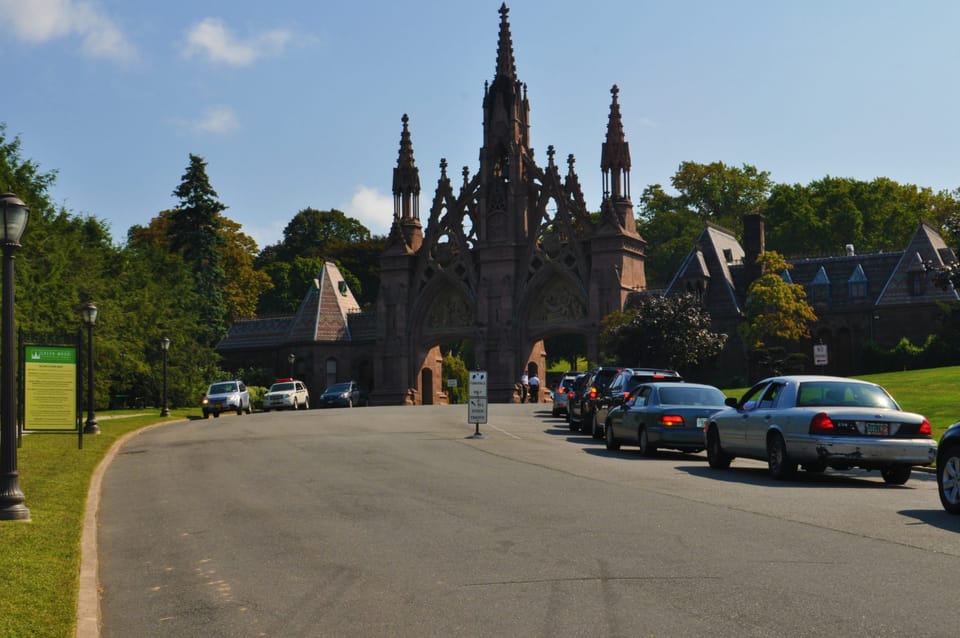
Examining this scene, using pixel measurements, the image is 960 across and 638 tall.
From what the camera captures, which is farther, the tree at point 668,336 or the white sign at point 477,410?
the tree at point 668,336

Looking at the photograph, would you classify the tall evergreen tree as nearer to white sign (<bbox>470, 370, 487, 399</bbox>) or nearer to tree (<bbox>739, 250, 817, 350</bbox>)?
tree (<bbox>739, 250, 817, 350</bbox>)

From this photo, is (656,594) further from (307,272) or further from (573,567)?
(307,272)

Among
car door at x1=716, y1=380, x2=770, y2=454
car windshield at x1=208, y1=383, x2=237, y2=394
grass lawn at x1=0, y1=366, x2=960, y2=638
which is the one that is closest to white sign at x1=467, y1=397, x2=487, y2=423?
grass lawn at x1=0, y1=366, x2=960, y2=638

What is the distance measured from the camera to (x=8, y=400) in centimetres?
1273

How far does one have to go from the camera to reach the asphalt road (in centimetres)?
756

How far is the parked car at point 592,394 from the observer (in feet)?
99.0

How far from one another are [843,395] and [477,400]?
1448 cm

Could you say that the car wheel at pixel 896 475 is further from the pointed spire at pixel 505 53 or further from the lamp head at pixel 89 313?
the pointed spire at pixel 505 53

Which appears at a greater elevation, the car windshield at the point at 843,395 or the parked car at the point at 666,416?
the car windshield at the point at 843,395

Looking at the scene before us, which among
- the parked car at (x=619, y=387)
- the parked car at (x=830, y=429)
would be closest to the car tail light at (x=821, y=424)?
the parked car at (x=830, y=429)

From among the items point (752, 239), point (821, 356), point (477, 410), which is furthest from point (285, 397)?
point (752, 239)

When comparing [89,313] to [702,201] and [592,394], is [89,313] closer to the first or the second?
[592,394]

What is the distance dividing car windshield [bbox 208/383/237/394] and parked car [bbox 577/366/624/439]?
2527cm

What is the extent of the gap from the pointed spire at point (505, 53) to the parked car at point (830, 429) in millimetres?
66101
